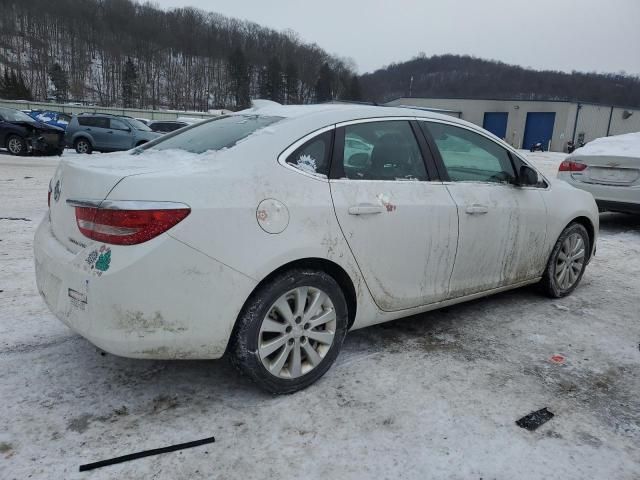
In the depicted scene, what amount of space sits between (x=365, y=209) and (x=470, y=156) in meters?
1.26

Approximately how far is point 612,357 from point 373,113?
2.27 metres

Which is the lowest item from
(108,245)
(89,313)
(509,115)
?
(89,313)

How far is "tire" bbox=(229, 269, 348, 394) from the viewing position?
2.44 metres

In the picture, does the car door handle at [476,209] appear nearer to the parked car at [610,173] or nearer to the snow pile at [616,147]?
the parked car at [610,173]

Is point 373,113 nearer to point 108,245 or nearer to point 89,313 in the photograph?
point 108,245

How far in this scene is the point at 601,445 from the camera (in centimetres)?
238

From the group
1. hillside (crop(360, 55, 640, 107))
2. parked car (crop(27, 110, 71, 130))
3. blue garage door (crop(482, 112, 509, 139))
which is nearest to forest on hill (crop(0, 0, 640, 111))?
hillside (crop(360, 55, 640, 107))

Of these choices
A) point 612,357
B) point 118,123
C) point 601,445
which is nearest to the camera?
point 601,445

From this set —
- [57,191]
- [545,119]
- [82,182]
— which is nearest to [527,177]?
[82,182]

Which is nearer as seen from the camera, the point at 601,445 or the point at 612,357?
the point at 601,445

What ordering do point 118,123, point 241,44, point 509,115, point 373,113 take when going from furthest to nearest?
point 241,44 < point 509,115 < point 118,123 < point 373,113

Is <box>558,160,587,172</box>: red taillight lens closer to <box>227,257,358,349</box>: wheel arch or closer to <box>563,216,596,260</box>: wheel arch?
<box>563,216,596,260</box>: wheel arch

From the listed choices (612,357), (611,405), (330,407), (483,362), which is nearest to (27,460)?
(330,407)

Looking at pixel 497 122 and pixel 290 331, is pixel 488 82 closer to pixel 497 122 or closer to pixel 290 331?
pixel 497 122
